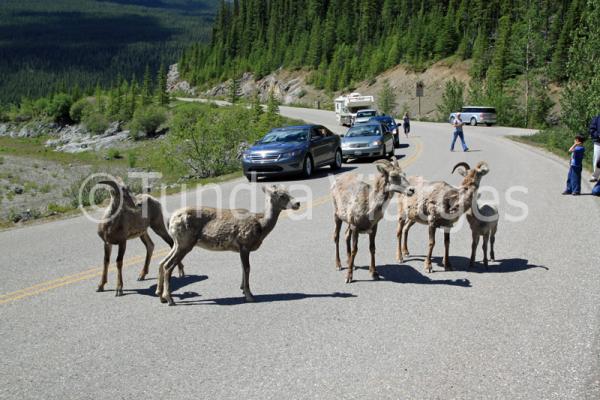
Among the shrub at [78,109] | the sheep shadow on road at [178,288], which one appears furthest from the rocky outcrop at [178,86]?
the sheep shadow on road at [178,288]

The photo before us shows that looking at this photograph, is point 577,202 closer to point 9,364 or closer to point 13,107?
point 9,364

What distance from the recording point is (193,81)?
162 metres

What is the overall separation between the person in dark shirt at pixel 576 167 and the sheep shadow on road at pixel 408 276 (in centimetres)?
872

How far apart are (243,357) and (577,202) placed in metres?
11.5

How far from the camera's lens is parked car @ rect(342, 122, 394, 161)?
27.0m

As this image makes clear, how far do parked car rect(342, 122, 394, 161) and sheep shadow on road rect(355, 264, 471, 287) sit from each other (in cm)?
1818

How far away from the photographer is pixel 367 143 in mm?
27094

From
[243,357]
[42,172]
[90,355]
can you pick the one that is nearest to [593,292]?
[243,357]

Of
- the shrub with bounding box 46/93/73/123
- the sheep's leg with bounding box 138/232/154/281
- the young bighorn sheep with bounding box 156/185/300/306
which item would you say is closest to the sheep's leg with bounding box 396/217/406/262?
the young bighorn sheep with bounding box 156/185/300/306

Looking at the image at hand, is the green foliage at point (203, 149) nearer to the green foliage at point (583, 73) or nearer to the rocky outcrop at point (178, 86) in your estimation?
the green foliage at point (583, 73)

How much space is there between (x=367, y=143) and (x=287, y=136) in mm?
5599

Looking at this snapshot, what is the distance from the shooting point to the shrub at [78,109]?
113225mm

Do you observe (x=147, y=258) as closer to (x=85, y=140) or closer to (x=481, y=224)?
(x=481, y=224)

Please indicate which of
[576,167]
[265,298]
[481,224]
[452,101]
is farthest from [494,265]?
[452,101]
